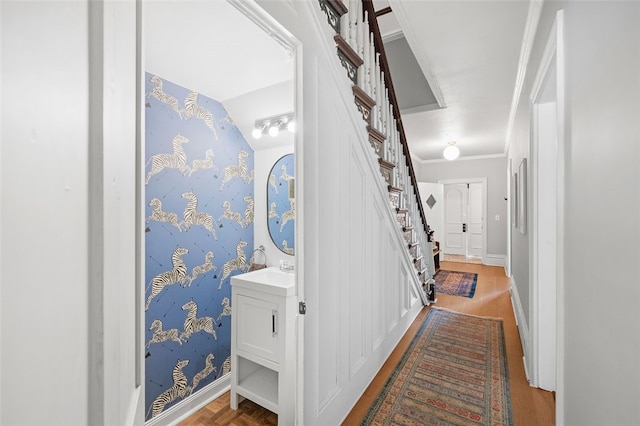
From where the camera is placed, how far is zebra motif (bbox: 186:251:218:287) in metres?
2.26

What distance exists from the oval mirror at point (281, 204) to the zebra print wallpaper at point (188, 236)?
0.93ft

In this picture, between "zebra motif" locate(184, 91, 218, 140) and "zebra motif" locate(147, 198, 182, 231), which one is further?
"zebra motif" locate(184, 91, 218, 140)

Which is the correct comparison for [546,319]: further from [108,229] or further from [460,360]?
[108,229]

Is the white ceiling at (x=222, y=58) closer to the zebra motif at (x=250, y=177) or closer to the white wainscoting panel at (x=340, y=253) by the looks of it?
the zebra motif at (x=250, y=177)

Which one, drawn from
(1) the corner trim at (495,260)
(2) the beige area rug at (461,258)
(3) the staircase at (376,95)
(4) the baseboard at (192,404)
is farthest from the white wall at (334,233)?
(2) the beige area rug at (461,258)

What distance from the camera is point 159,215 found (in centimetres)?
204

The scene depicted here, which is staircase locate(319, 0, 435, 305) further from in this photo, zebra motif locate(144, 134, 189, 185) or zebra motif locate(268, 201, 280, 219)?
zebra motif locate(144, 134, 189, 185)

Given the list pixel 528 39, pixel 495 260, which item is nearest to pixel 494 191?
pixel 495 260

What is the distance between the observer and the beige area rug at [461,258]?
23.7 feet

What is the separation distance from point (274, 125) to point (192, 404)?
7.63 ft

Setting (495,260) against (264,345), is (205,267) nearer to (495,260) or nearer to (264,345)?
(264,345)

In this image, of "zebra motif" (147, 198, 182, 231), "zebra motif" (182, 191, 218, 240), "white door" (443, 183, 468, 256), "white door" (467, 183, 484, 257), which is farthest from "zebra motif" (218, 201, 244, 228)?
"white door" (467, 183, 484, 257)
